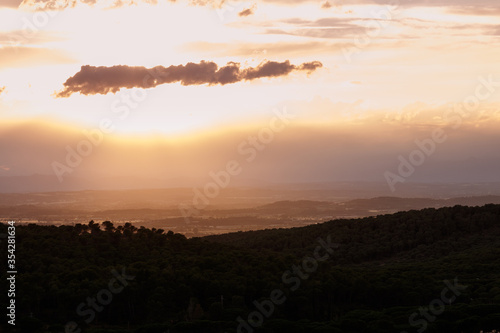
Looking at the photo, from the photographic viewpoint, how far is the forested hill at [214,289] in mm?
36812

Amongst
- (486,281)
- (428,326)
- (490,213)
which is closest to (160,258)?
(428,326)

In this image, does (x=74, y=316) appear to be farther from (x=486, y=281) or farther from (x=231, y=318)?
(x=486, y=281)

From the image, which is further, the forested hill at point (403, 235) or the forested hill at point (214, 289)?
the forested hill at point (403, 235)

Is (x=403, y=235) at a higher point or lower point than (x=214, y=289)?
higher

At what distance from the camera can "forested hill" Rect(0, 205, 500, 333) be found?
121 ft

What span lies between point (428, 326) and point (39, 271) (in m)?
27.7

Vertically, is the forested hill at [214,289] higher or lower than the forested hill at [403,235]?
lower

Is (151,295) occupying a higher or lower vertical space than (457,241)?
lower

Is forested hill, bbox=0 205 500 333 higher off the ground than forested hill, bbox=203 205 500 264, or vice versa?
forested hill, bbox=203 205 500 264

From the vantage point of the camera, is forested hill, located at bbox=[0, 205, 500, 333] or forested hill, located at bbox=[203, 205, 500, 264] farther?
forested hill, located at bbox=[203, 205, 500, 264]

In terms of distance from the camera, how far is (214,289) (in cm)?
4238

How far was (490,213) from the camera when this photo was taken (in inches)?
3056

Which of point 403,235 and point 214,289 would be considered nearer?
point 214,289

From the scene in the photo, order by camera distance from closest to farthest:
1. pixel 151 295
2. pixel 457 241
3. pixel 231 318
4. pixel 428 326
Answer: pixel 428 326 < pixel 231 318 < pixel 151 295 < pixel 457 241
